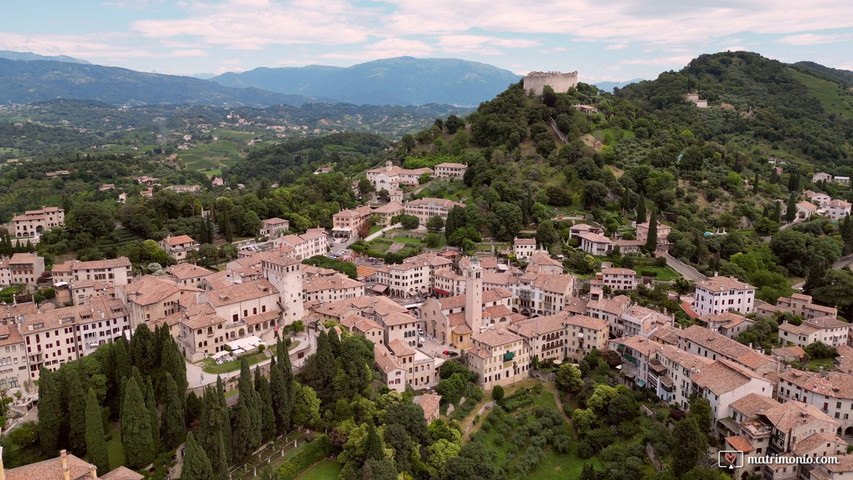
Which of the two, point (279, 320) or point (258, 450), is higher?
point (279, 320)

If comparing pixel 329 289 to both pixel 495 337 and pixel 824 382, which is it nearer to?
Result: pixel 495 337

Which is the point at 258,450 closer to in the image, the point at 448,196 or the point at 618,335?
the point at 618,335

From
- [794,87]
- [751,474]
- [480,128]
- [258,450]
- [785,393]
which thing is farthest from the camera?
[794,87]

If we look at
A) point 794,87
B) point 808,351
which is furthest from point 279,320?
point 794,87

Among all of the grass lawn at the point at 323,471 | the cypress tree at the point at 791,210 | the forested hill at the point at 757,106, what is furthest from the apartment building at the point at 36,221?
the forested hill at the point at 757,106

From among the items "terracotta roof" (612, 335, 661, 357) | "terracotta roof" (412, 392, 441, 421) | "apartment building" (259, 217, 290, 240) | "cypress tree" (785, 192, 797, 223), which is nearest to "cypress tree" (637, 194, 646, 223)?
"cypress tree" (785, 192, 797, 223)

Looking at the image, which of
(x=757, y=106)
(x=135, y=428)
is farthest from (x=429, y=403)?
(x=757, y=106)

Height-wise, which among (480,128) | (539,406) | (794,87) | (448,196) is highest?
(794,87)

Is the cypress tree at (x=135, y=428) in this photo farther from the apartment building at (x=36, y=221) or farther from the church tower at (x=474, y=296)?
the apartment building at (x=36, y=221)
